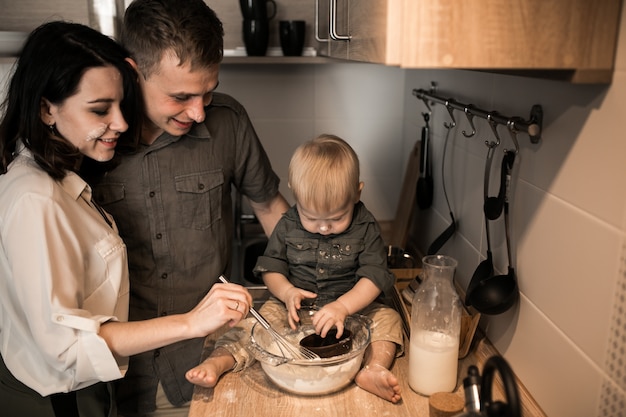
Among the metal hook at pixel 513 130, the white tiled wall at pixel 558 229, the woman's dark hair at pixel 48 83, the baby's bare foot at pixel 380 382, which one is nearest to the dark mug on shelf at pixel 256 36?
the white tiled wall at pixel 558 229

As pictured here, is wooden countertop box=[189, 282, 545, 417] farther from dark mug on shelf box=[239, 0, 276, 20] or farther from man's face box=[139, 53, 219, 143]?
dark mug on shelf box=[239, 0, 276, 20]

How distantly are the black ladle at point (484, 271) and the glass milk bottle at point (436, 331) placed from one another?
105 millimetres

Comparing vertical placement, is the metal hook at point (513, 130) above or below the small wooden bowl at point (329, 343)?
above

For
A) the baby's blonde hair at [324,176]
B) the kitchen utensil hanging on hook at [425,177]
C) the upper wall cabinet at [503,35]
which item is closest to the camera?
the upper wall cabinet at [503,35]

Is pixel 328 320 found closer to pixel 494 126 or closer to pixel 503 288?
pixel 503 288

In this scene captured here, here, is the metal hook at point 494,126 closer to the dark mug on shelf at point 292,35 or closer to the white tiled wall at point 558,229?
the white tiled wall at point 558,229

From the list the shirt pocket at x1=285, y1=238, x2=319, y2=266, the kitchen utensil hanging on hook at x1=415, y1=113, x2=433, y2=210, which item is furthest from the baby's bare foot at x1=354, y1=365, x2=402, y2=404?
the kitchen utensil hanging on hook at x1=415, y1=113, x2=433, y2=210

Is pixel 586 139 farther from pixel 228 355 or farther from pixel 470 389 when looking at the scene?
pixel 228 355

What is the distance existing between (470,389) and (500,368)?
0.09 m

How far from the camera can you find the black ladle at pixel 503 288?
1184 mm

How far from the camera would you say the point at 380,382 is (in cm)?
111

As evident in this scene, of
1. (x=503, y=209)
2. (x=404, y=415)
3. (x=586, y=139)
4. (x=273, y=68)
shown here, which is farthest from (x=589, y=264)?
(x=273, y=68)

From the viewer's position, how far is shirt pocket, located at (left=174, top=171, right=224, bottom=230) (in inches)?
57.4

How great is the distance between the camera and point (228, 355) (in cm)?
123
